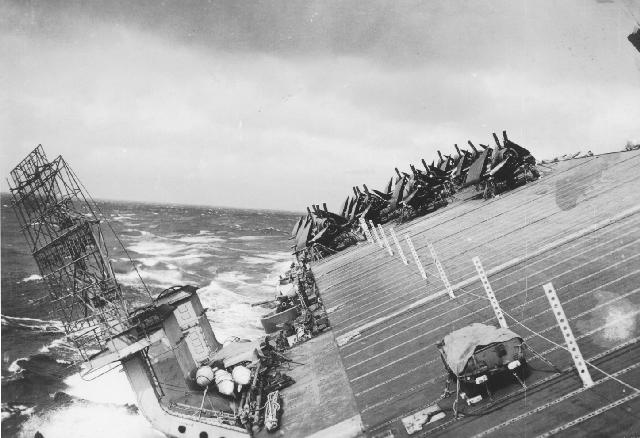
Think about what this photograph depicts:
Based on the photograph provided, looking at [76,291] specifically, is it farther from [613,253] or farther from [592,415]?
[613,253]

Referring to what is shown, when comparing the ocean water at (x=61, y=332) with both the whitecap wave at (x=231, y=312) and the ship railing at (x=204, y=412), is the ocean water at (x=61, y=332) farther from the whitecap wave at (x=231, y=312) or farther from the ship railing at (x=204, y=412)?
the ship railing at (x=204, y=412)

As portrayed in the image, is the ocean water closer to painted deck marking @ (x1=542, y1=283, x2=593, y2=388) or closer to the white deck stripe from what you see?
the white deck stripe

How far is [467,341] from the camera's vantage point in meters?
8.30

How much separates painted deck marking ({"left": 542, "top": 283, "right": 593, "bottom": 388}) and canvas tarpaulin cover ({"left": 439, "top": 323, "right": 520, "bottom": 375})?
1.08m

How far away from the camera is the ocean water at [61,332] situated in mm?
26398

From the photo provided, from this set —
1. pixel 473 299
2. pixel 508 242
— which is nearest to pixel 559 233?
pixel 508 242

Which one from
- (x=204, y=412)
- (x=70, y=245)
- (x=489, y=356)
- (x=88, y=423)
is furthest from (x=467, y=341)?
(x=88, y=423)

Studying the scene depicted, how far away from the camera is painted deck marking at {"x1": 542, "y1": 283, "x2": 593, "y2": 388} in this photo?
645 centimetres

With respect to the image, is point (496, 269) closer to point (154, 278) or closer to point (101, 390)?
point (101, 390)

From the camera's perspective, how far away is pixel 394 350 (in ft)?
40.4

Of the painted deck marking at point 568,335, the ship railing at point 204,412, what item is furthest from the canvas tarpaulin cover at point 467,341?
the ship railing at point 204,412

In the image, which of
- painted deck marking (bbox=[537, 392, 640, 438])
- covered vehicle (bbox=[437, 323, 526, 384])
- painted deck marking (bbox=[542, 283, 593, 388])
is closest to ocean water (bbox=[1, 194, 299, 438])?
covered vehicle (bbox=[437, 323, 526, 384])

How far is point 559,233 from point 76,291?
2270 cm

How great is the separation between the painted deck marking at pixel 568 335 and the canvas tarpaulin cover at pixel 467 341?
1084mm
